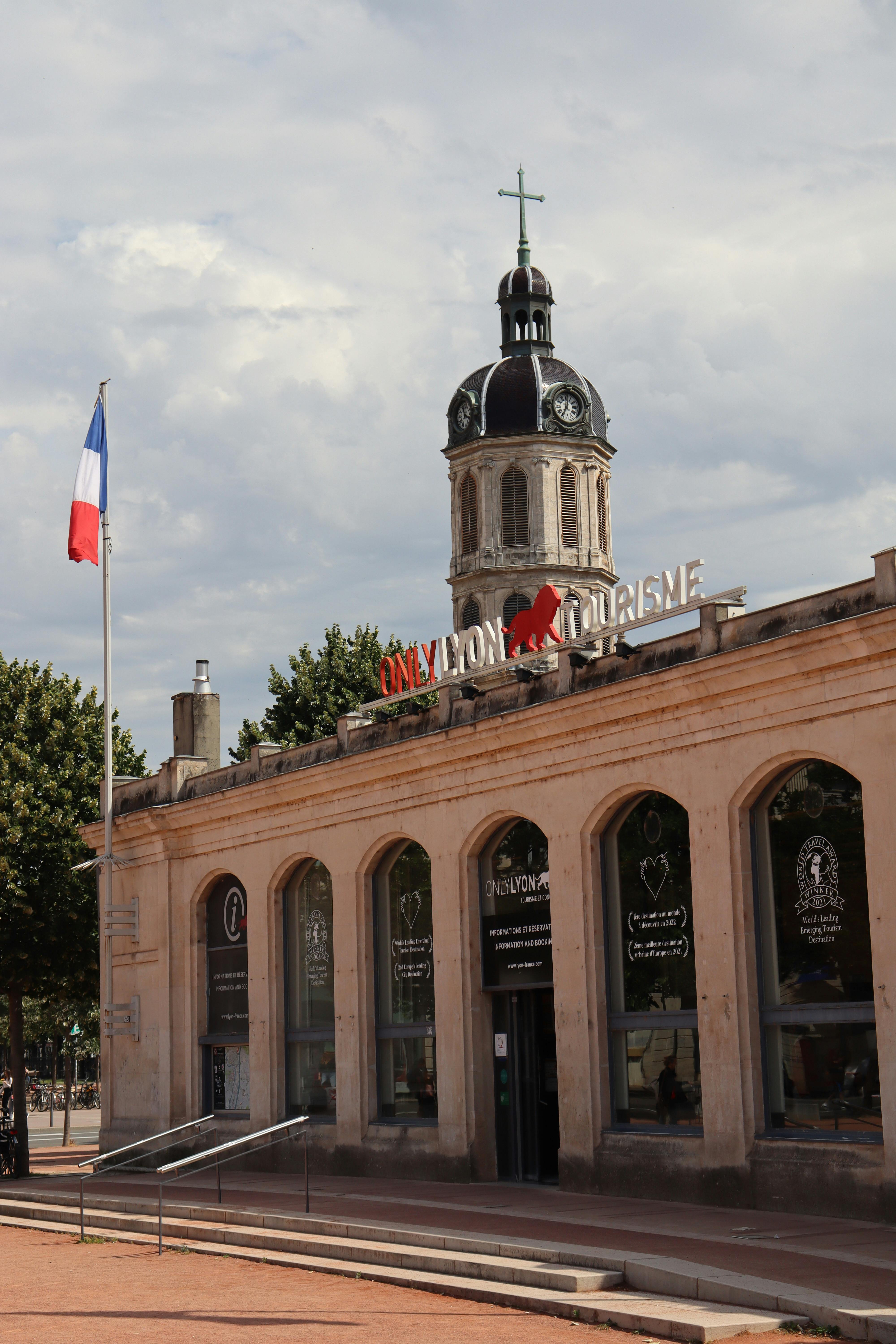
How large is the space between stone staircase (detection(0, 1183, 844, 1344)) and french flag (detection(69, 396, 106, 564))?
45.2 ft

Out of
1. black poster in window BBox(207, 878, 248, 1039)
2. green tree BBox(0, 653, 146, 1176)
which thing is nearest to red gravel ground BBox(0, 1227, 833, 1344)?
black poster in window BBox(207, 878, 248, 1039)

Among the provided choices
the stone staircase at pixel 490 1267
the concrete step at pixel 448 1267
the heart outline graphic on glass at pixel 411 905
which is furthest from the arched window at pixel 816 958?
the heart outline graphic on glass at pixel 411 905

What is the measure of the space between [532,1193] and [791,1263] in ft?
24.4

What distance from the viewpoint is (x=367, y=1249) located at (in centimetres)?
1507

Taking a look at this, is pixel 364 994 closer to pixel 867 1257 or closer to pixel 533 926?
pixel 533 926

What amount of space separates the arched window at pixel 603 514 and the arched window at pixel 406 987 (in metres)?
46.9

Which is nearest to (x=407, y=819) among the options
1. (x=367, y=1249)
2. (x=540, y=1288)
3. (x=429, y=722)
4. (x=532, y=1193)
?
(x=429, y=722)

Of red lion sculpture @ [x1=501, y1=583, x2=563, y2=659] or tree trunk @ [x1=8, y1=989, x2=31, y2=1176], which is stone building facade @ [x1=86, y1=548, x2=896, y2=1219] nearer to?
red lion sculpture @ [x1=501, y1=583, x2=563, y2=659]

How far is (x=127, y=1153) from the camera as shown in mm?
29234

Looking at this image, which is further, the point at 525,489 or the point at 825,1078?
the point at 525,489

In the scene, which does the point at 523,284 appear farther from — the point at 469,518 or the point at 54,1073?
the point at 54,1073

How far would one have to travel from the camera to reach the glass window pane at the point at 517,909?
2100 centimetres

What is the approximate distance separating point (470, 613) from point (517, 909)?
4875 centimetres

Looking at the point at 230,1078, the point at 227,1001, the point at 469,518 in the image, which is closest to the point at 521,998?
the point at 227,1001
